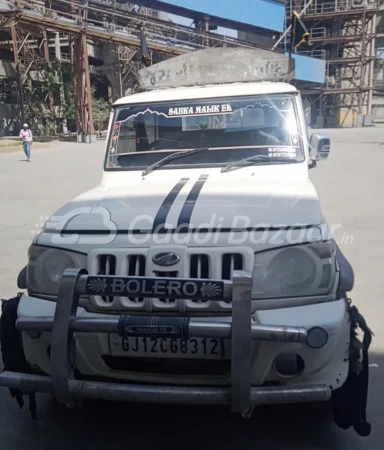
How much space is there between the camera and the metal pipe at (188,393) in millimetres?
2148

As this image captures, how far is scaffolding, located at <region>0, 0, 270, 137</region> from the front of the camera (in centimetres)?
2686

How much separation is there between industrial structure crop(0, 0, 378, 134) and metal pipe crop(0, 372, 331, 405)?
816 inches

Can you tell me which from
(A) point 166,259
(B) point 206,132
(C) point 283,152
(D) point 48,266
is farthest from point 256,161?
(D) point 48,266

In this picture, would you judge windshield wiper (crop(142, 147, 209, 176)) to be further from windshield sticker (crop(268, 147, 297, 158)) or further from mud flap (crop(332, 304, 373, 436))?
mud flap (crop(332, 304, 373, 436))

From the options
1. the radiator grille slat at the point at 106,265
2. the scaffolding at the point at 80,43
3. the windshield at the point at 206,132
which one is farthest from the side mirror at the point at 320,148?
the scaffolding at the point at 80,43

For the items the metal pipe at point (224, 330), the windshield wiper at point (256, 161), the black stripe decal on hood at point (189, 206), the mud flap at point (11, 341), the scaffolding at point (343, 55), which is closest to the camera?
the metal pipe at point (224, 330)

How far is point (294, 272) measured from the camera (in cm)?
241

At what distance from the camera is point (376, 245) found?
20.5 feet

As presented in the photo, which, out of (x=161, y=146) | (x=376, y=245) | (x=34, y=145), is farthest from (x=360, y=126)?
(x=161, y=146)

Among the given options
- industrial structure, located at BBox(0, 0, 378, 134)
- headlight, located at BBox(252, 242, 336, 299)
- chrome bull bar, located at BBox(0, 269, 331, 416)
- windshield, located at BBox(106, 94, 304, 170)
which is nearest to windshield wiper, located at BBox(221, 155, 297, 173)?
windshield, located at BBox(106, 94, 304, 170)

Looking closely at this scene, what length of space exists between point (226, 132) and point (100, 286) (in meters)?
2.23

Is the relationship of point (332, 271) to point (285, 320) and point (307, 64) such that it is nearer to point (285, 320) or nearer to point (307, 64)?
point (285, 320)

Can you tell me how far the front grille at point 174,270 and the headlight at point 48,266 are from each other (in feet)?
0.56

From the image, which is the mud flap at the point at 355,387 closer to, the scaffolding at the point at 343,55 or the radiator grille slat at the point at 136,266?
the radiator grille slat at the point at 136,266
